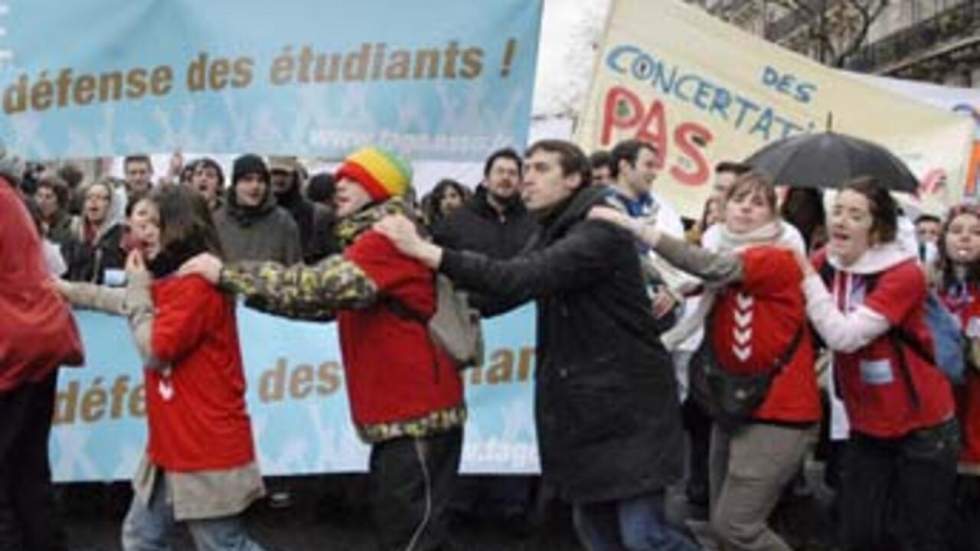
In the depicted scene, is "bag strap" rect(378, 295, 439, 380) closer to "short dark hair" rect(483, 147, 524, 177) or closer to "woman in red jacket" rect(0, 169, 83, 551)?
"woman in red jacket" rect(0, 169, 83, 551)

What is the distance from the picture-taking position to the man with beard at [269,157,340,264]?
8477mm

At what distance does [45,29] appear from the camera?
22.2 feet

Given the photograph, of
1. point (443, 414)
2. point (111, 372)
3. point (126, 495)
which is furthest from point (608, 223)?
point (126, 495)

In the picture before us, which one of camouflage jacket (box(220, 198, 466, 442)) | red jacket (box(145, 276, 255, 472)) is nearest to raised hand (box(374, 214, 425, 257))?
camouflage jacket (box(220, 198, 466, 442))

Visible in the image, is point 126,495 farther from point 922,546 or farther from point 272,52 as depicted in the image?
point 922,546

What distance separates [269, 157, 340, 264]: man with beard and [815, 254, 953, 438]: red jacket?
3714 millimetres

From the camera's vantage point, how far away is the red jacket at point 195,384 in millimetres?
5004

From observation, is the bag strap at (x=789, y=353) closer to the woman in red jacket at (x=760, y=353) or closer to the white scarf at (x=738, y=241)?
the woman in red jacket at (x=760, y=353)

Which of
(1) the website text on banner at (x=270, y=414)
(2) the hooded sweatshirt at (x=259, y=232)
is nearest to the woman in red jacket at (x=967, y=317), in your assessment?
(1) the website text on banner at (x=270, y=414)

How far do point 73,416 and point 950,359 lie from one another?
13.6 feet

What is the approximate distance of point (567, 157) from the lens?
5133 millimetres

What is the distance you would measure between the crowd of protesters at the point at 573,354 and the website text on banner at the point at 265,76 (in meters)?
0.91

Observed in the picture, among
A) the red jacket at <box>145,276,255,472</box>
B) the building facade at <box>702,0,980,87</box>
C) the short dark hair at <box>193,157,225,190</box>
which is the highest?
the building facade at <box>702,0,980,87</box>

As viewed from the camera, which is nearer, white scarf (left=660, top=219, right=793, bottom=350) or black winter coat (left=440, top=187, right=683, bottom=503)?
black winter coat (left=440, top=187, right=683, bottom=503)
